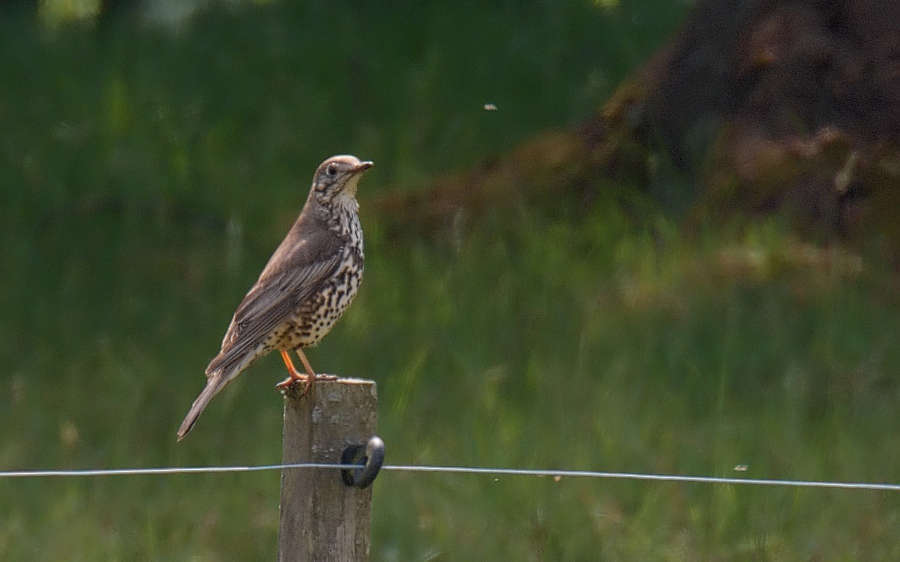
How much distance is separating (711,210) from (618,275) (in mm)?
720

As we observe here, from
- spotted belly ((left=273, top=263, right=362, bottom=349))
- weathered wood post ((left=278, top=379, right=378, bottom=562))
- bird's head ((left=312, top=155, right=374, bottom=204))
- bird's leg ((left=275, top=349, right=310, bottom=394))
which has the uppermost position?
bird's head ((left=312, top=155, right=374, bottom=204))

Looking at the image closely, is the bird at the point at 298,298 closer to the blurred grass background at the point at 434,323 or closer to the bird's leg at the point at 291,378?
the bird's leg at the point at 291,378

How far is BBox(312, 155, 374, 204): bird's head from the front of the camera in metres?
5.11

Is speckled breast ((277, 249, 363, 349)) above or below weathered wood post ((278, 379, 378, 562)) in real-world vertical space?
above

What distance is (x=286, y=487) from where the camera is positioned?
12.2 ft

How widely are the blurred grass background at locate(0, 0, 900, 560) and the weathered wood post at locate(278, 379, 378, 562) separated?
2.56 m

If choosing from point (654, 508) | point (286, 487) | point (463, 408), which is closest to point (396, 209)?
point (463, 408)

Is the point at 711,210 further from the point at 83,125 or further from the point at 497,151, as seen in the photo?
the point at 83,125

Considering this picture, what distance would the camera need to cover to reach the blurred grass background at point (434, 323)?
252 inches

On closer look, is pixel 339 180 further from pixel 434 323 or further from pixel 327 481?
pixel 434 323

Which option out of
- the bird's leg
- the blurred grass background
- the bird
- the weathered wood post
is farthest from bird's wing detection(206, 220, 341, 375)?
the blurred grass background

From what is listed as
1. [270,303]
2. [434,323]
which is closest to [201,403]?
[270,303]

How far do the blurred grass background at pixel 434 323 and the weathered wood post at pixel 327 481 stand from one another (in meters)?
2.56

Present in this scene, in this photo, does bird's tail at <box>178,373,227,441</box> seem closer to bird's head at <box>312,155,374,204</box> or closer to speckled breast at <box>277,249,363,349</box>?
speckled breast at <box>277,249,363,349</box>
